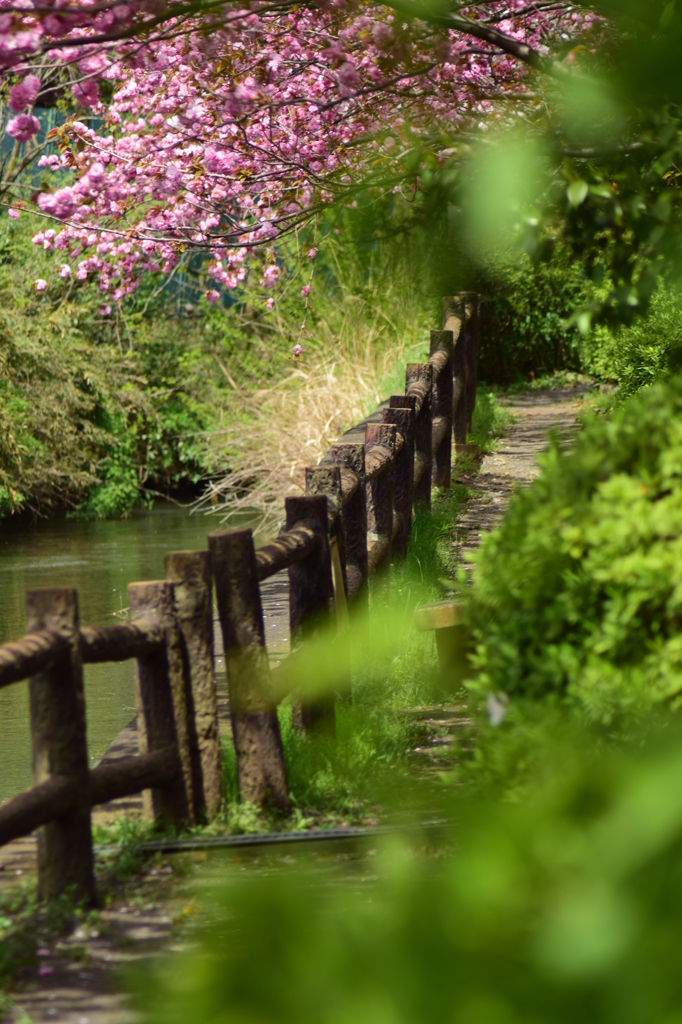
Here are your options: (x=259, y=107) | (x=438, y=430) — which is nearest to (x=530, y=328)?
(x=438, y=430)

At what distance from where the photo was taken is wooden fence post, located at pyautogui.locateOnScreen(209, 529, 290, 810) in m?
3.85

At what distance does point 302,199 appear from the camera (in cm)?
796

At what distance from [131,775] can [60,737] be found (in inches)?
13.4

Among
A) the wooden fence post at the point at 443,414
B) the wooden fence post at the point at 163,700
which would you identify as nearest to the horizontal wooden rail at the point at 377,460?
the wooden fence post at the point at 163,700

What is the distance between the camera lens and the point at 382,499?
6461 mm

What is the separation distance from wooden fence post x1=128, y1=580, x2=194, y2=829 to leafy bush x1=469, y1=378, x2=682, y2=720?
1.50 m

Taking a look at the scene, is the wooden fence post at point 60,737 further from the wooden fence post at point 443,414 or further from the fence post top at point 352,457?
the wooden fence post at point 443,414

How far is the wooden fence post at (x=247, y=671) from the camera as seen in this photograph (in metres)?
3.85

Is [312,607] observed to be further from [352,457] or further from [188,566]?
[352,457]

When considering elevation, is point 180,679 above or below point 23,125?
below

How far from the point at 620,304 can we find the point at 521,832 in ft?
10.0

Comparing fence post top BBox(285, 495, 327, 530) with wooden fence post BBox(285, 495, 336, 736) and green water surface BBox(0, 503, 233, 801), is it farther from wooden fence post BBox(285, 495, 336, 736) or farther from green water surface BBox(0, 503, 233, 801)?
green water surface BBox(0, 503, 233, 801)

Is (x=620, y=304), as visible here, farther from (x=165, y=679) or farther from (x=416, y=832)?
(x=416, y=832)

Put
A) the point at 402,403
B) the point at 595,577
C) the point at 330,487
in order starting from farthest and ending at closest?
1. the point at 402,403
2. the point at 330,487
3. the point at 595,577
